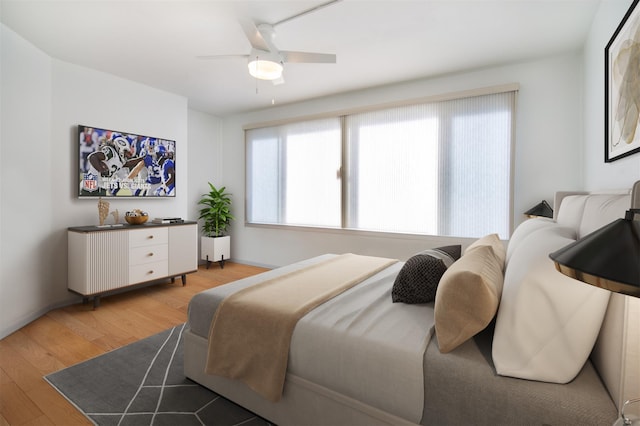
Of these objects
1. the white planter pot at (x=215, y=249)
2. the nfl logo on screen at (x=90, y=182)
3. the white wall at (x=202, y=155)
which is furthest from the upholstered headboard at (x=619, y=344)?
the white wall at (x=202, y=155)

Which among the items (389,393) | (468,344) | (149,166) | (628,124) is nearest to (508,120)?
(628,124)

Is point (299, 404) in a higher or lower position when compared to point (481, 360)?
lower

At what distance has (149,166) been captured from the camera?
406cm

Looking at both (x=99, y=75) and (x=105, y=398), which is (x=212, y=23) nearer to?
(x=99, y=75)

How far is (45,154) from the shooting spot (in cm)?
314

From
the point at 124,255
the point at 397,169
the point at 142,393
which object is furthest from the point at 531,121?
the point at 124,255

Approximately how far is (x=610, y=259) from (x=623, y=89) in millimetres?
1753

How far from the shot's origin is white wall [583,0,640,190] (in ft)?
5.92

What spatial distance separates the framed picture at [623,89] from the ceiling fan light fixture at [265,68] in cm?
210

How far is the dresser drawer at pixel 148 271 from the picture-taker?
356 centimetres

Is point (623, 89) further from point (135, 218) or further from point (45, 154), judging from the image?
point (45, 154)

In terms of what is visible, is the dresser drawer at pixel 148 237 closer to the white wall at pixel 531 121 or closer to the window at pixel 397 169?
the window at pixel 397 169

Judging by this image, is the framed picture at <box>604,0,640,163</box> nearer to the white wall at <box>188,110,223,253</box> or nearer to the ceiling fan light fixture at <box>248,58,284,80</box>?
the ceiling fan light fixture at <box>248,58,284,80</box>

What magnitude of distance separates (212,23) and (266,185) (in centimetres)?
282
